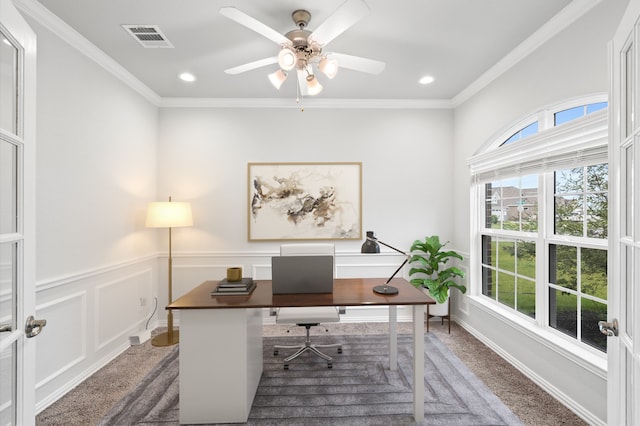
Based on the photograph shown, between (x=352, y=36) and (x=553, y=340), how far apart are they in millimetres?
2785

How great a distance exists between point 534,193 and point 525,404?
164cm

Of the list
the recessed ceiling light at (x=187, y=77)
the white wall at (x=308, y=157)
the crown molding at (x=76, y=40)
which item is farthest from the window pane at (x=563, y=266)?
the crown molding at (x=76, y=40)

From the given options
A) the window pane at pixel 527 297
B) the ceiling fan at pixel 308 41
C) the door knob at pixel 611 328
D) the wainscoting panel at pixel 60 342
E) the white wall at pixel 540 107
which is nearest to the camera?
the door knob at pixel 611 328

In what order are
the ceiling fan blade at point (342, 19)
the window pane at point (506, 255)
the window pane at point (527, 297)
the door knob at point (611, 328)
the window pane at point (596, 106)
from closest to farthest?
the door knob at point (611, 328), the ceiling fan blade at point (342, 19), the window pane at point (596, 106), the window pane at point (527, 297), the window pane at point (506, 255)

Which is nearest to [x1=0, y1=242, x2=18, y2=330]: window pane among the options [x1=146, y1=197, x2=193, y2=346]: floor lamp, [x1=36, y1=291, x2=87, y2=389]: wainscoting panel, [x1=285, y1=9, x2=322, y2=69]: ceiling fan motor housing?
[x1=36, y1=291, x2=87, y2=389]: wainscoting panel

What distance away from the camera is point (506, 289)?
9.80ft

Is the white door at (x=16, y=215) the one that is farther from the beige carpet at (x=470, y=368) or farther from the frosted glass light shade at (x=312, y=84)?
the frosted glass light shade at (x=312, y=84)

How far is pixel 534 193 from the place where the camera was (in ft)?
8.54

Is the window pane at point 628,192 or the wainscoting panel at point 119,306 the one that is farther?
the wainscoting panel at point 119,306

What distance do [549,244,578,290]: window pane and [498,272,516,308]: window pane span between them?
18.9 inches

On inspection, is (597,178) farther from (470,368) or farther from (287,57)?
(287,57)

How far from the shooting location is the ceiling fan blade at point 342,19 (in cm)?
156

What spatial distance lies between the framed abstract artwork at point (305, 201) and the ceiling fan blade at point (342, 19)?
197cm

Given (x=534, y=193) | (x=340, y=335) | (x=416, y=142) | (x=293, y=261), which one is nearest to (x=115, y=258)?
(x=293, y=261)
